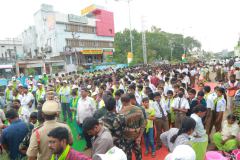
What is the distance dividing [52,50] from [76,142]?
36343mm

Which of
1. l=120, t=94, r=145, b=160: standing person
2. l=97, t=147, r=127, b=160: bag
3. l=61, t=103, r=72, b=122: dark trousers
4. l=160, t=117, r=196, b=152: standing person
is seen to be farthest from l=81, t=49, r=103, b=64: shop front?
l=97, t=147, r=127, b=160: bag

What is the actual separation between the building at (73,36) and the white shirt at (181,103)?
31.9 metres

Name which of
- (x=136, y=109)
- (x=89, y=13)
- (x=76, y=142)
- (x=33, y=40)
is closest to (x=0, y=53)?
(x=33, y=40)

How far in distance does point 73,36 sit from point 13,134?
3388 centimetres

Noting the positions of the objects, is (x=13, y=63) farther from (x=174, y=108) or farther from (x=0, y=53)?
(x=174, y=108)

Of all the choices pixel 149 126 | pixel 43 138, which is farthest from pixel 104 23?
pixel 43 138

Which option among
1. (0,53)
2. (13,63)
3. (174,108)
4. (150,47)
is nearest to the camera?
(174,108)

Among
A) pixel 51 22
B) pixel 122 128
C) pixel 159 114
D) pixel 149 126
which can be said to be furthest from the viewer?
pixel 51 22

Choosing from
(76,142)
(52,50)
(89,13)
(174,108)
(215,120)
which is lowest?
(76,142)

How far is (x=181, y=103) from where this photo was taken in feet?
18.4

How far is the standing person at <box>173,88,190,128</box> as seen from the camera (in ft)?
18.1

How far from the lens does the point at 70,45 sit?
40.9 metres

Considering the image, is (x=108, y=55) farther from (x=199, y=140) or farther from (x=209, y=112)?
(x=199, y=140)

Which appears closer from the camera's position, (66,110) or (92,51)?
(66,110)
